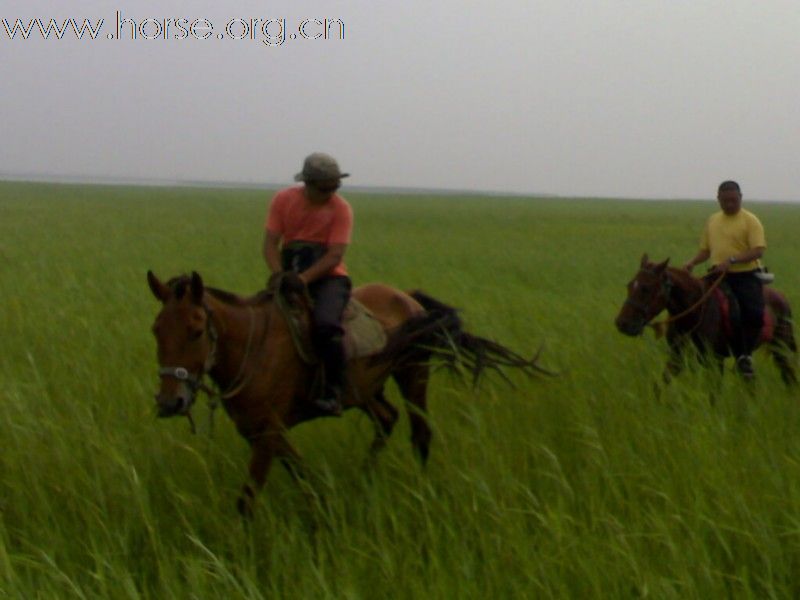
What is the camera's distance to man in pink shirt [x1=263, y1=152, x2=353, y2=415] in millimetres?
5008

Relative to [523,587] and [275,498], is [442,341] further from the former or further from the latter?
[523,587]

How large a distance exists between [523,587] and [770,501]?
1.31 meters

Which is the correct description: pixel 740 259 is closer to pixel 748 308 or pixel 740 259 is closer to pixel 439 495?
pixel 748 308

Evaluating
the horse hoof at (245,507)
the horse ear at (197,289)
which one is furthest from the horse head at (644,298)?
→ the horse ear at (197,289)

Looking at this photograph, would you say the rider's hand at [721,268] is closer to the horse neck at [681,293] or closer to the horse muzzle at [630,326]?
the horse neck at [681,293]

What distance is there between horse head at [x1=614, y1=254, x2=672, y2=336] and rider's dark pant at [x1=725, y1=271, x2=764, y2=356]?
66 centimetres

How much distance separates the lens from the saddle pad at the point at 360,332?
5.20 metres

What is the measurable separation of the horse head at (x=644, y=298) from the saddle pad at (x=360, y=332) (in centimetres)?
204

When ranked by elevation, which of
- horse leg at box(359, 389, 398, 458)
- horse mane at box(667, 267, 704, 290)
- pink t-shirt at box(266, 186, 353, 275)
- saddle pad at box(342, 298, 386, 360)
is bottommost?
horse leg at box(359, 389, 398, 458)

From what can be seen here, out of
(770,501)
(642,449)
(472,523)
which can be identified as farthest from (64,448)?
(770,501)

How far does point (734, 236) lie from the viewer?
716 centimetres

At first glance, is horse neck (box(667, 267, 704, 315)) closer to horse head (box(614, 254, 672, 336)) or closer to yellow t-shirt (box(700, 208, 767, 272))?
horse head (box(614, 254, 672, 336))

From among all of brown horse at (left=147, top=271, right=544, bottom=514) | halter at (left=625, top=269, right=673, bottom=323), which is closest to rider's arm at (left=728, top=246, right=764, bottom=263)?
halter at (left=625, top=269, right=673, bottom=323)

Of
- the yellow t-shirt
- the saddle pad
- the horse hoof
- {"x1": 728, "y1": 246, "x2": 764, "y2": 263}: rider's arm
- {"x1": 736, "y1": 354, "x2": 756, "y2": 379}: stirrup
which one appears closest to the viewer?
the horse hoof
